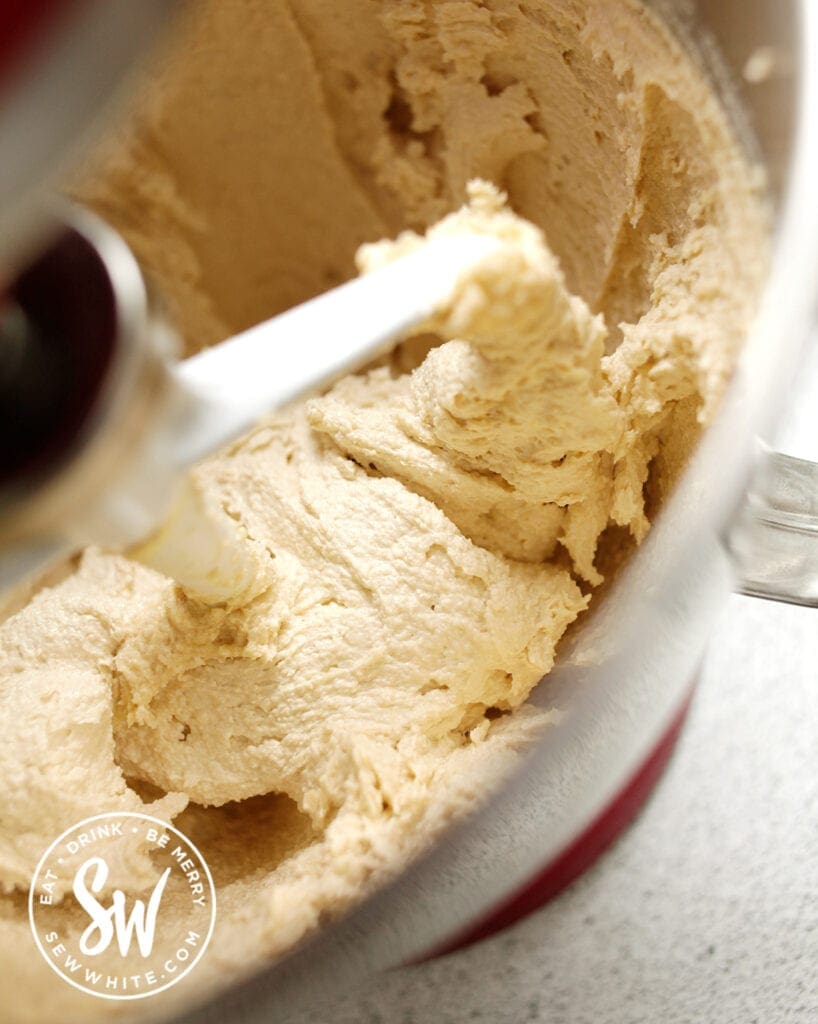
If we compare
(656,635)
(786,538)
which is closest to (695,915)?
A: (786,538)

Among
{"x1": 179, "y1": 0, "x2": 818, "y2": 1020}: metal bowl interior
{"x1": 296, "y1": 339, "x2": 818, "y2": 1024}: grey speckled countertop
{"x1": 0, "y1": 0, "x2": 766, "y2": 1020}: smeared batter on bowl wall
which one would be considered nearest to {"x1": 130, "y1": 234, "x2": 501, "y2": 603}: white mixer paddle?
{"x1": 0, "y1": 0, "x2": 766, "y2": 1020}: smeared batter on bowl wall

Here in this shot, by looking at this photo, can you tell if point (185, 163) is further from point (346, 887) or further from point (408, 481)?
point (346, 887)

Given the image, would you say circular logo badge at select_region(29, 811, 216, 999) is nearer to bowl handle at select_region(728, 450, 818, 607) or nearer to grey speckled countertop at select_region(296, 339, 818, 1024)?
grey speckled countertop at select_region(296, 339, 818, 1024)

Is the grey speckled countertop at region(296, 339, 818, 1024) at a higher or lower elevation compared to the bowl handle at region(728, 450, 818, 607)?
lower

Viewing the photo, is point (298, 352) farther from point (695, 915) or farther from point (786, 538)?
point (695, 915)

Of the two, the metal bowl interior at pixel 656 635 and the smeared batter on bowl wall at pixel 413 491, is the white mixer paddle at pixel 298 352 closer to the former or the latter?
the smeared batter on bowl wall at pixel 413 491

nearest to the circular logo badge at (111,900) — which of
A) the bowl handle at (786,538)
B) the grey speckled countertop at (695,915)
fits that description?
the grey speckled countertop at (695,915)

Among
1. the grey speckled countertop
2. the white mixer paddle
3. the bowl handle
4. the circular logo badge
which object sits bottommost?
the grey speckled countertop

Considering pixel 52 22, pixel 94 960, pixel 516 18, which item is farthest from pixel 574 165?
pixel 94 960
